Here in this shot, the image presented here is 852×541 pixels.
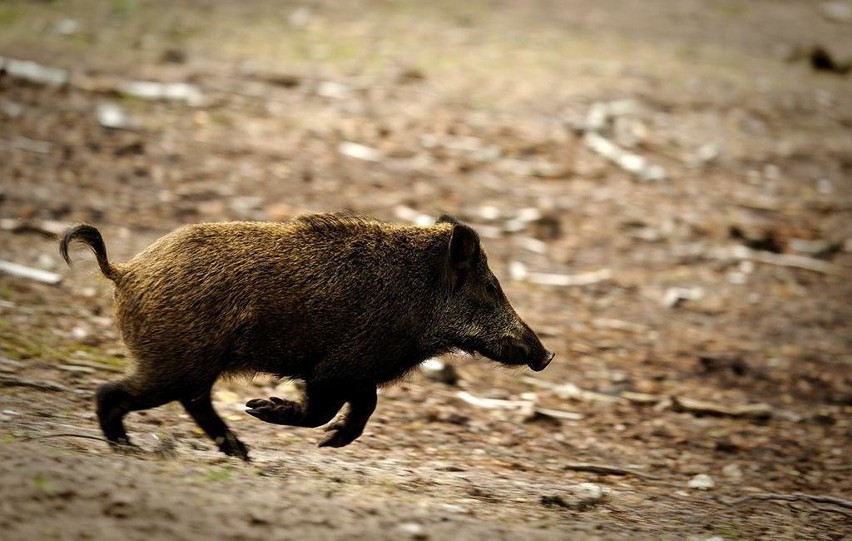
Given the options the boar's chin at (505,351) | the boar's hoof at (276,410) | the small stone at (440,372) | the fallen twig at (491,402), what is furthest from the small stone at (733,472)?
the boar's hoof at (276,410)

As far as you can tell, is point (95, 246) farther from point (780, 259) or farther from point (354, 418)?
point (780, 259)

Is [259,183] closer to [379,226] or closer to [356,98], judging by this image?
[356,98]

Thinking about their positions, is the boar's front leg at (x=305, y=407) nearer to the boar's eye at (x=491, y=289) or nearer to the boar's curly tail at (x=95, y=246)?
the boar's curly tail at (x=95, y=246)

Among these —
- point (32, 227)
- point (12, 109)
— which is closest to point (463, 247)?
point (32, 227)

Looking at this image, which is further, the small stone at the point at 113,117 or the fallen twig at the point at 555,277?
the small stone at the point at 113,117

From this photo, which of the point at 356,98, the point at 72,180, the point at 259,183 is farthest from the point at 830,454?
the point at 356,98

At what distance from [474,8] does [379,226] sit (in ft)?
37.3

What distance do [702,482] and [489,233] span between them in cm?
404

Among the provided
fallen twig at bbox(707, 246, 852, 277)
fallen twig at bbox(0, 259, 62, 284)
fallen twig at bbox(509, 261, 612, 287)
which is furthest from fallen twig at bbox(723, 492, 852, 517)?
fallen twig at bbox(707, 246, 852, 277)

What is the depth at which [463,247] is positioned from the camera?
515cm

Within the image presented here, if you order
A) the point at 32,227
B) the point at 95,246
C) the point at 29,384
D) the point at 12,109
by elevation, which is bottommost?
the point at 29,384

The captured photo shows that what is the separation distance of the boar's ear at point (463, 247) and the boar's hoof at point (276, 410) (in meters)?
1.02

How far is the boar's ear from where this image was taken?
510 cm

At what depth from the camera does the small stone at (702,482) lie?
226 inches
